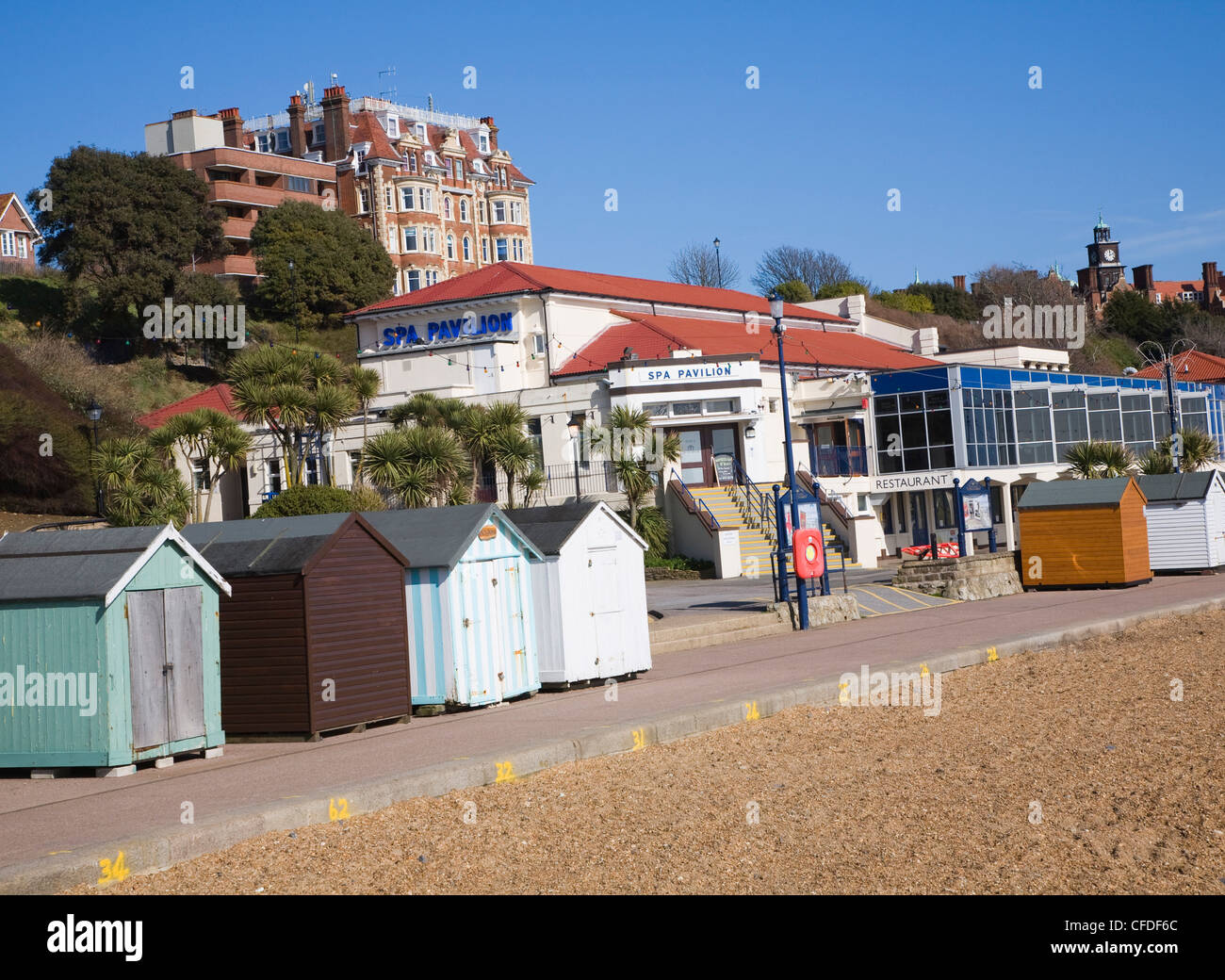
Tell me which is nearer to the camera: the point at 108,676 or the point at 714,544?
the point at 108,676

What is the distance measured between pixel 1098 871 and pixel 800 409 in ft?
130

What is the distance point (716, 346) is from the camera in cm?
4647

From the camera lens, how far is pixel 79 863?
24.5ft

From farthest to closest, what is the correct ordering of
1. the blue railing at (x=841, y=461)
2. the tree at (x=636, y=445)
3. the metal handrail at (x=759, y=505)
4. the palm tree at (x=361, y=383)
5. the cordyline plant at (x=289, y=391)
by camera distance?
the blue railing at (x=841, y=461) < the metal handrail at (x=759, y=505) < the tree at (x=636, y=445) < the palm tree at (x=361, y=383) < the cordyline plant at (x=289, y=391)

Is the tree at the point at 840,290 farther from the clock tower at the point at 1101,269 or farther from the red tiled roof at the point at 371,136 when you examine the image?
the clock tower at the point at 1101,269

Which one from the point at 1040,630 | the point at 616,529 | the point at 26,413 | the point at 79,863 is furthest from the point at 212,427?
the point at 79,863

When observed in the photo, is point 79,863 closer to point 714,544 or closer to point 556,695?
point 556,695

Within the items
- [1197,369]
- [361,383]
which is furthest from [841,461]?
[1197,369]

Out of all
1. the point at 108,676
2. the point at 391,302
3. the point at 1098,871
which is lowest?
the point at 1098,871

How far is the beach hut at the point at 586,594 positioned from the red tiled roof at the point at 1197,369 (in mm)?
64512

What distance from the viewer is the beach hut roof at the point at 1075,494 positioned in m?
28.0

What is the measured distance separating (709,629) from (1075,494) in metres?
11.1

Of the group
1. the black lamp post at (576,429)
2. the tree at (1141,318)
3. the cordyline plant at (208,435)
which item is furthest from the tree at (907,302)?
the cordyline plant at (208,435)

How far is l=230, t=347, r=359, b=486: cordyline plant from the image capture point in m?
33.2
